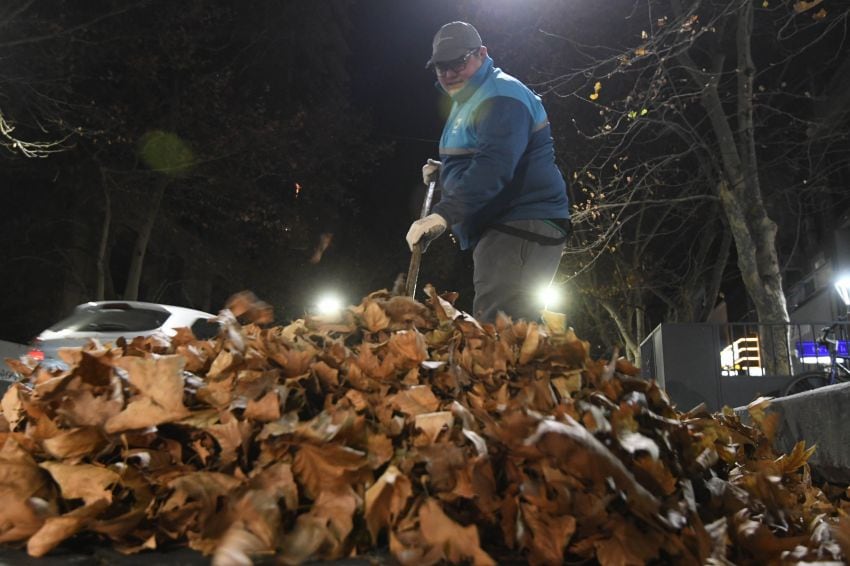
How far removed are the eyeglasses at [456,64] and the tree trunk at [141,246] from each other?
55.9 feet

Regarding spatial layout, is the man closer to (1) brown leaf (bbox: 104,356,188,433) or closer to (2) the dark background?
(1) brown leaf (bbox: 104,356,188,433)

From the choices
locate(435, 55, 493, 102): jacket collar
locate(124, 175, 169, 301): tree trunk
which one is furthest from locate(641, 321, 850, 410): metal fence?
locate(124, 175, 169, 301): tree trunk

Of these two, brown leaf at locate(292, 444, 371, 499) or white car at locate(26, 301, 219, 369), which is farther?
white car at locate(26, 301, 219, 369)

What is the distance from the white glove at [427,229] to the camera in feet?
10.1

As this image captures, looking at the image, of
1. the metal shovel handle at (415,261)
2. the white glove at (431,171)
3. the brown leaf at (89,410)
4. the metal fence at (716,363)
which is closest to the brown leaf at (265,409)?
the brown leaf at (89,410)

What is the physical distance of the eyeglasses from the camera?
3369 millimetres

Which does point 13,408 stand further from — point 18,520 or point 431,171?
point 431,171

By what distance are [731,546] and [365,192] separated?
2841 centimetres

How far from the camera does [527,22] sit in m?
18.4

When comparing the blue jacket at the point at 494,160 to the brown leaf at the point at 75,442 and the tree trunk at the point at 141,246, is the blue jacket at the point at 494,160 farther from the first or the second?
the tree trunk at the point at 141,246

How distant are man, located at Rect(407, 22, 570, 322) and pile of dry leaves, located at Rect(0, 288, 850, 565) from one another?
4.79 ft

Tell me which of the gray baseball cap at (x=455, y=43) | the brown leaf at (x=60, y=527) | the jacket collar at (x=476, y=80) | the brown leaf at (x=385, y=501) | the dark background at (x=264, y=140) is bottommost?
the brown leaf at (x=60, y=527)

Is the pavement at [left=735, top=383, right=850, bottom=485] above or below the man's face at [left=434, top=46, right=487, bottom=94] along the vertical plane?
below

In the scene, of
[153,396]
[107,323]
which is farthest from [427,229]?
[107,323]
